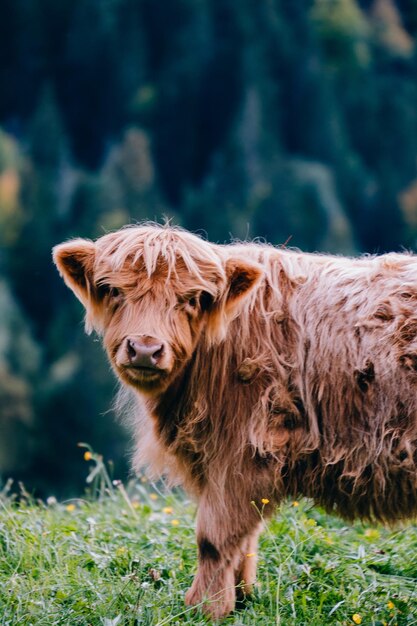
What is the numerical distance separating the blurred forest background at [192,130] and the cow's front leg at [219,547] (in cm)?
1845

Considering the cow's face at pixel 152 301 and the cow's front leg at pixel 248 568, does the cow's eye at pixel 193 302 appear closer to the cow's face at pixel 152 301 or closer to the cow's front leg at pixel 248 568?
the cow's face at pixel 152 301

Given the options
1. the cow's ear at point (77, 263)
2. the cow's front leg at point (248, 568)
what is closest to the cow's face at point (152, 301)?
the cow's ear at point (77, 263)

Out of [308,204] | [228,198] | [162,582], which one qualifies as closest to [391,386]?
[162,582]

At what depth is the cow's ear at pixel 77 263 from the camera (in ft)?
13.0

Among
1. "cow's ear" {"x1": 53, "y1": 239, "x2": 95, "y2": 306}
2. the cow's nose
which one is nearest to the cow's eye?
the cow's nose

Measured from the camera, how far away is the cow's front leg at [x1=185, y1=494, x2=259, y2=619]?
3.85 meters

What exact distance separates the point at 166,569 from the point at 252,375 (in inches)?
40.7

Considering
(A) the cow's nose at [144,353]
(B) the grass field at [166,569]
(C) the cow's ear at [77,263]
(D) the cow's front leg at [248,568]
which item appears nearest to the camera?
(A) the cow's nose at [144,353]

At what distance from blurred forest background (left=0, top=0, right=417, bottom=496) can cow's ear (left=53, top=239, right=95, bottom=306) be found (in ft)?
60.0

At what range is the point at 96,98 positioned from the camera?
96.2 ft

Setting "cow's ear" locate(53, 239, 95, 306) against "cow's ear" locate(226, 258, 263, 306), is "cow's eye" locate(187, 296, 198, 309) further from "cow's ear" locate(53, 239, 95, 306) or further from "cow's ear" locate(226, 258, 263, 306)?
"cow's ear" locate(53, 239, 95, 306)

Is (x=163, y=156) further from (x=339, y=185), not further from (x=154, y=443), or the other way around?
(x=154, y=443)

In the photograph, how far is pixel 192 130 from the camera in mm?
29328

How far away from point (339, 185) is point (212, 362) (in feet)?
77.9
